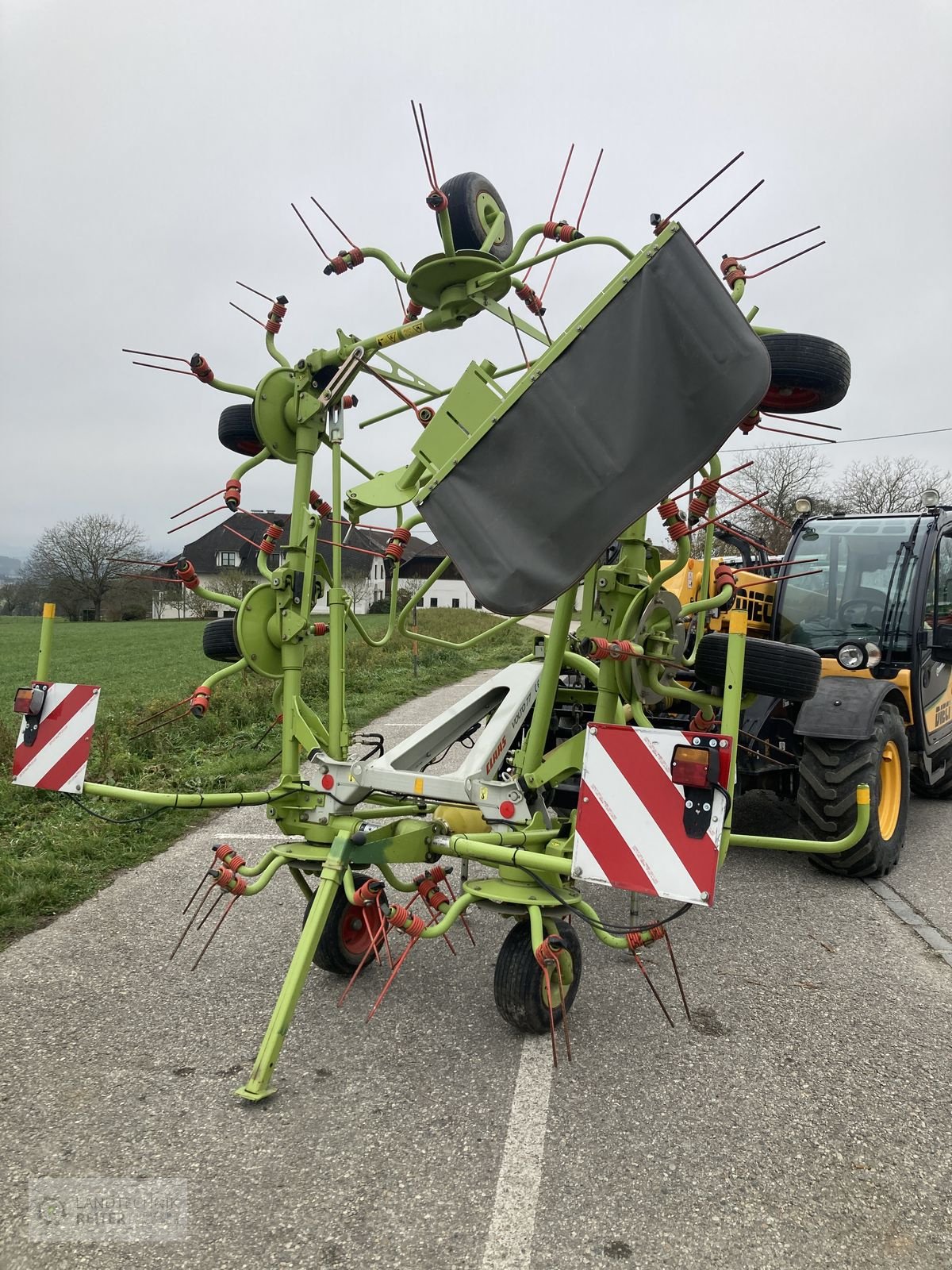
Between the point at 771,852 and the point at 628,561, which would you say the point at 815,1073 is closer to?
the point at 628,561

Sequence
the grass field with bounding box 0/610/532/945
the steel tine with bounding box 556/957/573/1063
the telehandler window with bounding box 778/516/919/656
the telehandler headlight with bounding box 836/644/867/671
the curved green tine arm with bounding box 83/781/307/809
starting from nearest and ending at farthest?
the steel tine with bounding box 556/957/573/1063 < the curved green tine arm with bounding box 83/781/307/809 < the grass field with bounding box 0/610/532/945 < the telehandler headlight with bounding box 836/644/867/671 < the telehandler window with bounding box 778/516/919/656

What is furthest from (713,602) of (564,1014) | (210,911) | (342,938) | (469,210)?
(210,911)

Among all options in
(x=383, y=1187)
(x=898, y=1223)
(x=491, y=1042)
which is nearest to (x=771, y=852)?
(x=491, y=1042)

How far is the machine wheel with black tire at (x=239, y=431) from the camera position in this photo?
12.0ft

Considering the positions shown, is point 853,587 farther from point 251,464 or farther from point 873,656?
point 251,464

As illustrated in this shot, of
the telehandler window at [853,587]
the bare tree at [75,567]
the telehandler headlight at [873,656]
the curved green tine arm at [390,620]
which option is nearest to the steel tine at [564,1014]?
the curved green tine arm at [390,620]

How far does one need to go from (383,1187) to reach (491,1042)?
2.91ft

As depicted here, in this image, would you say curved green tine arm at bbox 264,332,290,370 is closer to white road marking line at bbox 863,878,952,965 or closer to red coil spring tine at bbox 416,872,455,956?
red coil spring tine at bbox 416,872,455,956

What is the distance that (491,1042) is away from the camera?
3217 mm

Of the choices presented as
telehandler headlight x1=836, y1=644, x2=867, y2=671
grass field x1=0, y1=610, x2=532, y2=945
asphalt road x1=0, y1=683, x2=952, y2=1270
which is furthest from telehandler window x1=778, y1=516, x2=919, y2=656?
asphalt road x1=0, y1=683, x2=952, y2=1270

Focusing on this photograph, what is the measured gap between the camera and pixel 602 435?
269 centimetres

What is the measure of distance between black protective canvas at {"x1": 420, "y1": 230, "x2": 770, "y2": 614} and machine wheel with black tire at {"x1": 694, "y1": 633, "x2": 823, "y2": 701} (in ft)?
2.60

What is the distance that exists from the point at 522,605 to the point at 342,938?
180 cm

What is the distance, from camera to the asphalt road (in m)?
2.21
